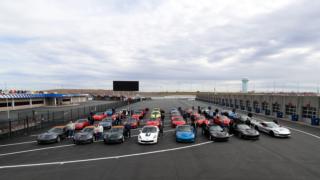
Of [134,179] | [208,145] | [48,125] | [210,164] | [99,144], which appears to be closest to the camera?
[134,179]

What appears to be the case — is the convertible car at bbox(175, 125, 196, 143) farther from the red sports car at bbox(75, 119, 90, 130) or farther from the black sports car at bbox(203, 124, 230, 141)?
the red sports car at bbox(75, 119, 90, 130)

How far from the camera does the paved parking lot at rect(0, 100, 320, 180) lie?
1184 cm

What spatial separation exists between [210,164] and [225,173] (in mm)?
1662

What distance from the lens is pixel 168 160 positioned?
1438 cm

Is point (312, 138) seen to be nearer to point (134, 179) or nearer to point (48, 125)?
point (134, 179)

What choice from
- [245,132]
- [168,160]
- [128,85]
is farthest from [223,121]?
[128,85]

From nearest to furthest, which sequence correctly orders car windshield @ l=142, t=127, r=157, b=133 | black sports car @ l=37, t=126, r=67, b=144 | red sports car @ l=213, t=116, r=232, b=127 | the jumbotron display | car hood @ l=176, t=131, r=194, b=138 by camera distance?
car hood @ l=176, t=131, r=194, b=138 → black sports car @ l=37, t=126, r=67, b=144 → car windshield @ l=142, t=127, r=157, b=133 → red sports car @ l=213, t=116, r=232, b=127 → the jumbotron display

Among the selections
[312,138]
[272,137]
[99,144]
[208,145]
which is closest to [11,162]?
[99,144]

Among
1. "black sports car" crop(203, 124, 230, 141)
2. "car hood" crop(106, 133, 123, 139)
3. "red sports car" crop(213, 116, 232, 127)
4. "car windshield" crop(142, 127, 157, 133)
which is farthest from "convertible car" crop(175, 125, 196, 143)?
"red sports car" crop(213, 116, 232, 127)

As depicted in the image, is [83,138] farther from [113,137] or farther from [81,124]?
[81,124]

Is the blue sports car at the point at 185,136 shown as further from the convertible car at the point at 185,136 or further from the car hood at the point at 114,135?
the car hood at the point at 114,135

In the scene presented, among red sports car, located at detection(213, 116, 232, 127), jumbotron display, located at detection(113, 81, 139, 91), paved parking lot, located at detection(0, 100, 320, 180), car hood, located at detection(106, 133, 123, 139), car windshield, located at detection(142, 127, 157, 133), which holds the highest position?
jumbotron display, located at detection(113, 81, 139, 91)

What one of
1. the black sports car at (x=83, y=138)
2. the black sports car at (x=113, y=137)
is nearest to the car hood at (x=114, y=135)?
the black sports car at (x=113, y=137)

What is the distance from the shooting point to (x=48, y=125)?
106 ft
